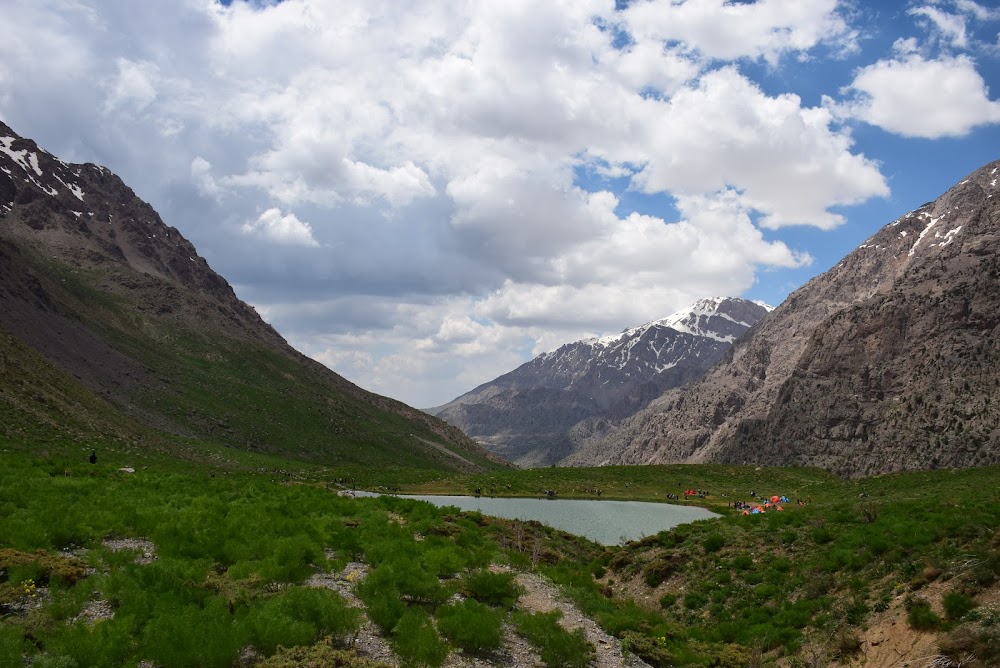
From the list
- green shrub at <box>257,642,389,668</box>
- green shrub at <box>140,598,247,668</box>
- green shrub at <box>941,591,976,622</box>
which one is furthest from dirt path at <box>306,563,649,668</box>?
green shrub at <box>941,591,976,622</box>

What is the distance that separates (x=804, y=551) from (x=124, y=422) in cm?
8323

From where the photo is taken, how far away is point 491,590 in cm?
2003

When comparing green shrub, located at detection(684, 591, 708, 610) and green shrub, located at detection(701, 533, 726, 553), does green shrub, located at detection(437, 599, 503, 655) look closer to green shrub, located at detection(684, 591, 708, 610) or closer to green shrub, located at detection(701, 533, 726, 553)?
green shrub, located at detection(684, 591, 708, 610)

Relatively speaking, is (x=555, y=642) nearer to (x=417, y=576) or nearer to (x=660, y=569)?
(x=417, y=576)

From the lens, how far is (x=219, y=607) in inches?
566

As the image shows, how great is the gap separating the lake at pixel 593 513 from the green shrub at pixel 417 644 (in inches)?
1318

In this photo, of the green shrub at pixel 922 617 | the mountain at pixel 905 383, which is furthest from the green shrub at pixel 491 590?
the mountain at pixel 905 383

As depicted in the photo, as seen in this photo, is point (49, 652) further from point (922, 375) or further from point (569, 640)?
point (922, 375)

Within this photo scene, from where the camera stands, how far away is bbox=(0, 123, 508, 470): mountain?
75.1 m

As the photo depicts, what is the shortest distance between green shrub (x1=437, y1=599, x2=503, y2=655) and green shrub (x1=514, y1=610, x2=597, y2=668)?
920 millimetres

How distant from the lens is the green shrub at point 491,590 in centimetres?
2000

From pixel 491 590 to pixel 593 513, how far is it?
46.9m

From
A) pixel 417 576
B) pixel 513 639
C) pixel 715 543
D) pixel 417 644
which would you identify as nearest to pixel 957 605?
pixel 513 639

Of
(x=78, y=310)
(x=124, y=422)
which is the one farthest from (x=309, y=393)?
(x=124, y=422)
